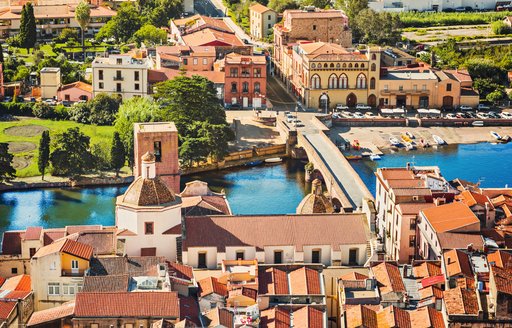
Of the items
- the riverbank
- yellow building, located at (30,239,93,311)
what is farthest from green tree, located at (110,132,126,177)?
yellow building, located at (30,239,93,311)

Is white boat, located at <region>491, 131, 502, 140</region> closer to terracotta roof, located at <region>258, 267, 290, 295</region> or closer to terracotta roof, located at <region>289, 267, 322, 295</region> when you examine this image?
terracotta roof, located at <region>289, 267, 322, 295</region>

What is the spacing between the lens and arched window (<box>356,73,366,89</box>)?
9744cm

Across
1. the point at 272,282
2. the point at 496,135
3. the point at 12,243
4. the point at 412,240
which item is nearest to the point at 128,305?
the point at 272,282

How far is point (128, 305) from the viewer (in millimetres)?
46062

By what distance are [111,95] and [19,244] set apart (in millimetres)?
38268

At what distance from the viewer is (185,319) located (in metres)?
45.5

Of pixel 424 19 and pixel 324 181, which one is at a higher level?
pixel 424 19

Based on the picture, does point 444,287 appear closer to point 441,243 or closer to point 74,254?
point 441,243

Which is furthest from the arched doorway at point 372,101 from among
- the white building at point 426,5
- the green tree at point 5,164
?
the white building at point 426,5

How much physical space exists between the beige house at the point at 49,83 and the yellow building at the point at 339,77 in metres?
21.0

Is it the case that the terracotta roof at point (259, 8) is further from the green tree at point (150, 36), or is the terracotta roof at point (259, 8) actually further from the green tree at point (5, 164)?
the green tree at point (5, 164)

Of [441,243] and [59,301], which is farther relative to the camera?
[441,243]

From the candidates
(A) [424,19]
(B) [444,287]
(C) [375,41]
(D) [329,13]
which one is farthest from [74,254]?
(A) [424,19]

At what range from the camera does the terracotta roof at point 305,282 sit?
49.3 m
